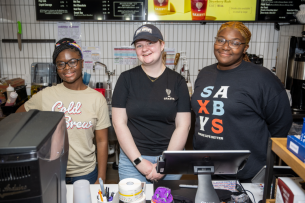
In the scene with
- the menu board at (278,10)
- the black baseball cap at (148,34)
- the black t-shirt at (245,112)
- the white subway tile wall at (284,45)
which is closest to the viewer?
the black t-shirt at (245,112)

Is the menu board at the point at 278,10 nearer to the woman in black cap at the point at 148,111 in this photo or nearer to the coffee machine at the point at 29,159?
the woman in black cap at the point at 148,111

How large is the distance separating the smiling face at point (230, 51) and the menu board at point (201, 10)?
1540 mm

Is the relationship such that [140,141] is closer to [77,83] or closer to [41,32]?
[77,83]

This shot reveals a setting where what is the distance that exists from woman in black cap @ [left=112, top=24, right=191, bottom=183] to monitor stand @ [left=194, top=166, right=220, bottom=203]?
39cm

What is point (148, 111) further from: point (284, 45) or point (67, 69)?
point (284, 45)

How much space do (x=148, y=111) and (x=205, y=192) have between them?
56 centimetres

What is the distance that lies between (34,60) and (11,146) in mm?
2667

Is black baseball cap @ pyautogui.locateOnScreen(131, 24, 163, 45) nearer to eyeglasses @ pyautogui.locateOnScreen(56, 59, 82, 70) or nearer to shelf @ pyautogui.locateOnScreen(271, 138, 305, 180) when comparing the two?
eyeglasses @ pyautogui.locateOnScreen(56, 59, 82, 70)

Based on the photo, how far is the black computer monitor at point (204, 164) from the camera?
975 mm

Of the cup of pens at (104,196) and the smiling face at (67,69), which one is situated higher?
the smiling face at (67,69)

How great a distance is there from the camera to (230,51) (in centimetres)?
131

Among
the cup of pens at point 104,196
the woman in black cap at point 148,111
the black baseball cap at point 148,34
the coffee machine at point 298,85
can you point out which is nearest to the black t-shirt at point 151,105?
the woman in black cap at point 148,111

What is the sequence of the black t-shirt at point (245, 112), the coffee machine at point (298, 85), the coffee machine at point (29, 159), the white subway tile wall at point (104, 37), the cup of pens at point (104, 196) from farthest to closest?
the white subway tile wall at point (104, 37) < the coffee machine at point (298, 85) < the black t-shirt at point (245, 112) < the cup of pens at point (104, 196) < the coffee machine at point (29, 159)

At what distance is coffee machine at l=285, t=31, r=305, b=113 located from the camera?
2.25 metres
